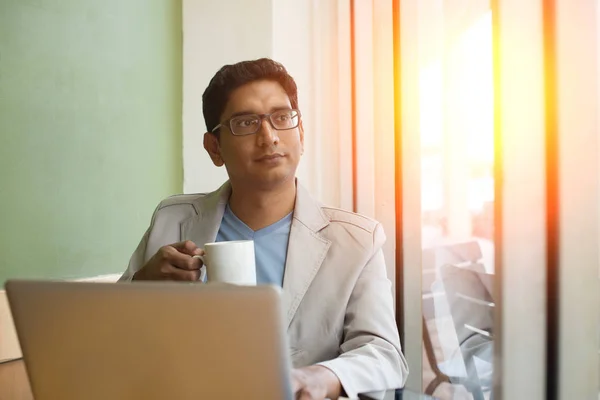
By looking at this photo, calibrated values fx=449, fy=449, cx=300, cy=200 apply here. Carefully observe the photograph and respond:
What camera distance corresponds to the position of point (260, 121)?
1.30 meters

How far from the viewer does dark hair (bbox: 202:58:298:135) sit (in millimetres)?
1327

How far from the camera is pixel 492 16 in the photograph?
3.43 ft

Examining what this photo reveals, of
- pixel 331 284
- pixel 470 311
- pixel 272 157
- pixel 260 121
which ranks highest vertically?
pixel 260 121

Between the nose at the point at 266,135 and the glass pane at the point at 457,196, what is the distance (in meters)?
0.55

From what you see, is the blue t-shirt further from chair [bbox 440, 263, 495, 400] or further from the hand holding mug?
chair [bbox 440, 263, 495, 400]

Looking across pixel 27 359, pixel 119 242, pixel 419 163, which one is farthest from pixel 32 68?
pixel 419 163

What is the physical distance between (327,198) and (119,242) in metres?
1.01

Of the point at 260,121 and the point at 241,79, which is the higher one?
the point at 241,79

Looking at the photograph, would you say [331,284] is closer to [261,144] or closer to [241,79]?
[261,144]

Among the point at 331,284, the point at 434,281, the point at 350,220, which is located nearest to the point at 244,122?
the point at 350,220

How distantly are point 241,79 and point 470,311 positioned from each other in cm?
108

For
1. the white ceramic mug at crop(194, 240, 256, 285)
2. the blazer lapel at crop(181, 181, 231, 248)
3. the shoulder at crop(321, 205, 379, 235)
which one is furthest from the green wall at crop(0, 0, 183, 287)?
the white ceramic mug at crop(194, 240, 256, 285)

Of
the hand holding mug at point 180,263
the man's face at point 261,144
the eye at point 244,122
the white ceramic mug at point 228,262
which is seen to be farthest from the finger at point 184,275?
the eye at point 244,122

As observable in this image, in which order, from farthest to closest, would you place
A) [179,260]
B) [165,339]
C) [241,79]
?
[241,79]
[179,260]
[165,339]
